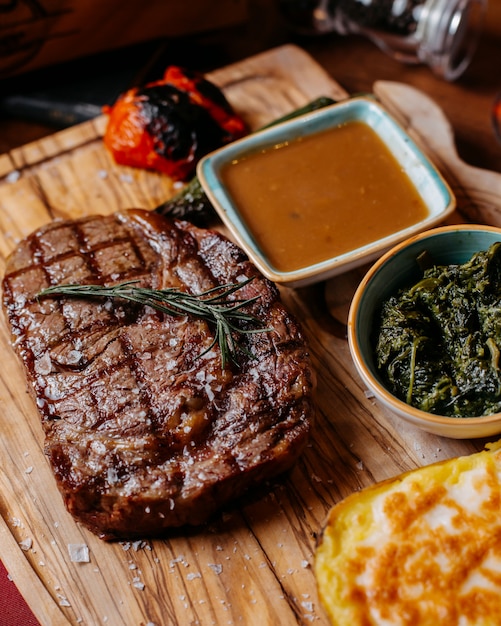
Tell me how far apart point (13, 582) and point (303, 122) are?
3.24 meters

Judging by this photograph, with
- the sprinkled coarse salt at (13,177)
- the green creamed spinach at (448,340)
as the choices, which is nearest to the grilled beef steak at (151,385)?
the green creamed spinach at (448,340)

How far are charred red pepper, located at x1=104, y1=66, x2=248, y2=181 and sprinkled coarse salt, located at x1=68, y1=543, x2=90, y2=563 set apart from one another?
2.57 metres

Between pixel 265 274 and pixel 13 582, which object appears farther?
pixel 265 274

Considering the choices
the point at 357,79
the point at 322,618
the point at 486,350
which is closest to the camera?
the point at 322,618

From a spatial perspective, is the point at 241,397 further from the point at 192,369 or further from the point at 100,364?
the point at 100,364

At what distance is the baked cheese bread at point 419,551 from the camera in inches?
118

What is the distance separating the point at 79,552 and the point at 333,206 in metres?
2.43

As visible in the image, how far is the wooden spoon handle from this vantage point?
4734 millimetres

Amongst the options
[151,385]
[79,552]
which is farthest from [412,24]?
[79,552]

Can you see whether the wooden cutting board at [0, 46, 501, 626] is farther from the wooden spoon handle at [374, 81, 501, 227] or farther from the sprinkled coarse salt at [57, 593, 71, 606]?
the wooden spoon handle at [374, 81, 501, 227]

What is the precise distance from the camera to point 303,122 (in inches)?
185

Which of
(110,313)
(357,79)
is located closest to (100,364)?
(110,313)

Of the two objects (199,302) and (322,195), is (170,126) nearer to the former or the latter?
(322,195)

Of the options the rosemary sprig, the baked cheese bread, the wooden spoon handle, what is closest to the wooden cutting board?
the baked cheese bread
